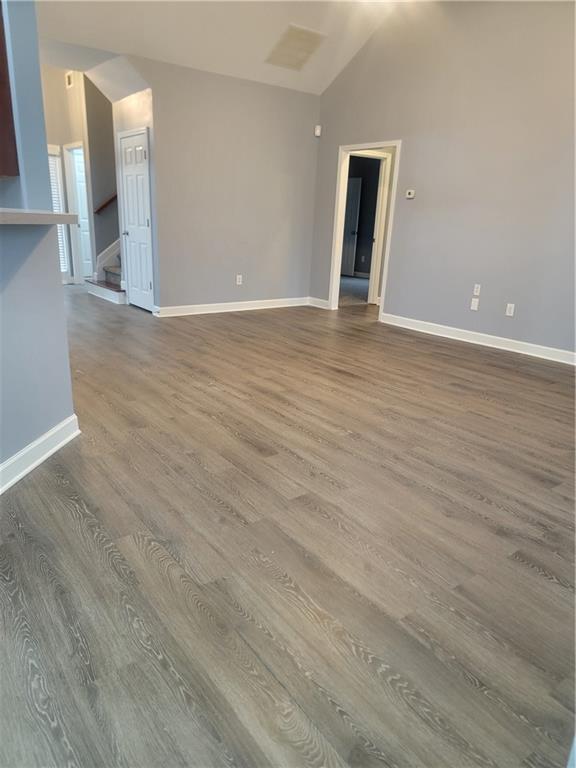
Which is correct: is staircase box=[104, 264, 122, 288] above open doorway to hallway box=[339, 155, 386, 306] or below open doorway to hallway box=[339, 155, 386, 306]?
below

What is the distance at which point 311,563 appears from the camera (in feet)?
5.87

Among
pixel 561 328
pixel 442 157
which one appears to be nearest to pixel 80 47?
pixel 442 157

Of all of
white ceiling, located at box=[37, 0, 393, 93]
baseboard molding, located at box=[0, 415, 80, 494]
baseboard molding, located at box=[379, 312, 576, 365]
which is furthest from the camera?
baseboard molding, located at box=[379, 312, 576, 365]

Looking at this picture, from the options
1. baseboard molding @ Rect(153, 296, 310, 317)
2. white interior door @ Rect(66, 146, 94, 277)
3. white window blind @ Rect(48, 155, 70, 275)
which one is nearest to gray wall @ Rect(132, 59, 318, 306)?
baseboard molding @ Rect(153, 296, 310, 317)

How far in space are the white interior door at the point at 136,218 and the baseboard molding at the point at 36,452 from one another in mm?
3622

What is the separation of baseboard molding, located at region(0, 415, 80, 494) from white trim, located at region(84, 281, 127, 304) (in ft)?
14.0

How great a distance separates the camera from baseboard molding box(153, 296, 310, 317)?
19.4 feet

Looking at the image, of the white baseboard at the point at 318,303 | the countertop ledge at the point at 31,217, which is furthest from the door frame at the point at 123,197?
the countertop ledge at the point at 31,217

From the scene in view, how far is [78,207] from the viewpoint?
8.20 metres

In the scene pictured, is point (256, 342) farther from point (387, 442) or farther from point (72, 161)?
point (72, 161)

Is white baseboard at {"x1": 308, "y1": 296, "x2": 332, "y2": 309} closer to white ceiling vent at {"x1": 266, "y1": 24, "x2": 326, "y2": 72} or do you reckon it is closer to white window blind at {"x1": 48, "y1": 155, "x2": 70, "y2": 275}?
white ceiling vent at {"x1": 266, "y1": 24, "x2": 326, "y2": 72}

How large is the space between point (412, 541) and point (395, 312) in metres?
4.38

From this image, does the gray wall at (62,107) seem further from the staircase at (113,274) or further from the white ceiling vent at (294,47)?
the white ceiling vent at (294,47)

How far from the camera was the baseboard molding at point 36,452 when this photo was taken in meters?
2.14
